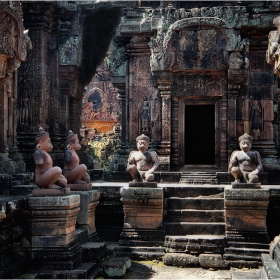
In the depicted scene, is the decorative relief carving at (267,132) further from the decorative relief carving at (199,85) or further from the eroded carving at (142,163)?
the eroded carving at (142,163)

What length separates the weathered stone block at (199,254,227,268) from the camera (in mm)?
8047

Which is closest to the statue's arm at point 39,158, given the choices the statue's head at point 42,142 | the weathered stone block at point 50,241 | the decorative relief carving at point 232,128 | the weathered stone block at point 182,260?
the statue's head at point 42,142

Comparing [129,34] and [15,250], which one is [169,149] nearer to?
[129,34]

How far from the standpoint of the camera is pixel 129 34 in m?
12.1

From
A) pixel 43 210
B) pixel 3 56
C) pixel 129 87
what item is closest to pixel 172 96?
pixel 129 87

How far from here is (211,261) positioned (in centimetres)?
806

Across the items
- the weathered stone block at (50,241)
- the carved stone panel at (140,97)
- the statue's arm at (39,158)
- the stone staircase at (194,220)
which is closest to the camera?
the weathered stone block at (50,241)

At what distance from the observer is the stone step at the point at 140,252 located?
8445mm

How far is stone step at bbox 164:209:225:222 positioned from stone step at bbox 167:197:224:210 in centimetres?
15

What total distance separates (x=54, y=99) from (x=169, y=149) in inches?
140

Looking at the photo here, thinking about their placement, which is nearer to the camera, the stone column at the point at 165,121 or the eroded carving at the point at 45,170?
the eroded carving at the point at 45,170

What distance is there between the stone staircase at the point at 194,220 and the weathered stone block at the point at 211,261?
6.6 inches

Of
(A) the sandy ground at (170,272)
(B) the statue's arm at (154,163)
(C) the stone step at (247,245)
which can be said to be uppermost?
(B) the statue's arm at (154,163)

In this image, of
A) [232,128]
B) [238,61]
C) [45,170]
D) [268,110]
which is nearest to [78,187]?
[45,170]
